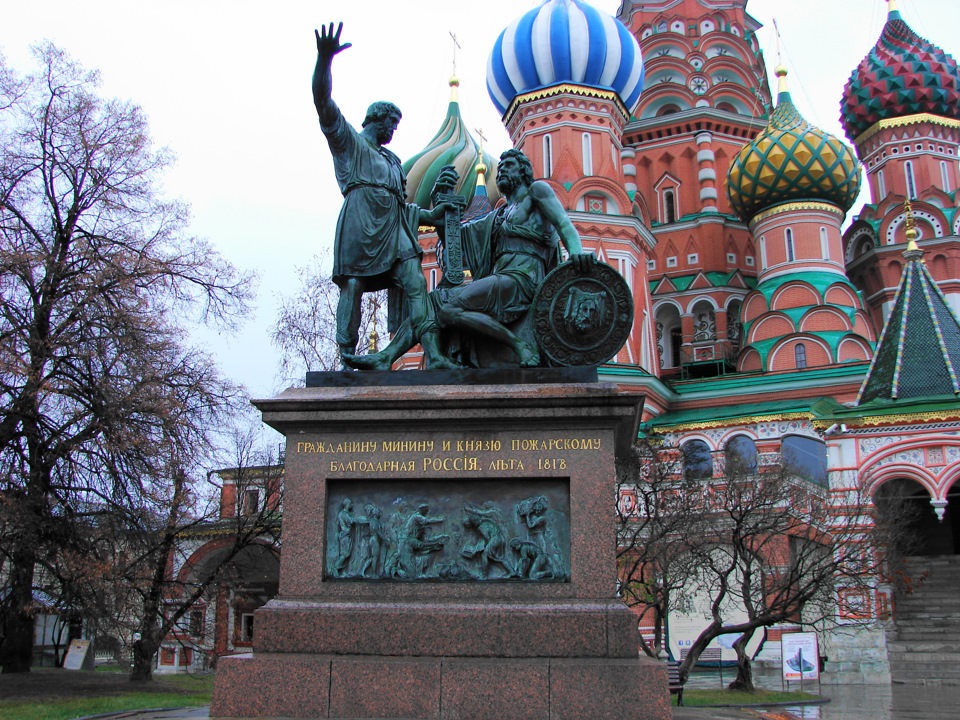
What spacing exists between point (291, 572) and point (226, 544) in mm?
19479

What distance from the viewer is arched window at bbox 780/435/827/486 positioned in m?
29.1

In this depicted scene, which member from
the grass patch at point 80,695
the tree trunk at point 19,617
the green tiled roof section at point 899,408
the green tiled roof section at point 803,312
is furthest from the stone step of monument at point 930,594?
the tree trunk at point 19,617

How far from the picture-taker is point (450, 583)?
295 inches

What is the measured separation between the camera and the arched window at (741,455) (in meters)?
23.9

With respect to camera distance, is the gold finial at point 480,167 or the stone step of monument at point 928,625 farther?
the gold finial at point 480,167

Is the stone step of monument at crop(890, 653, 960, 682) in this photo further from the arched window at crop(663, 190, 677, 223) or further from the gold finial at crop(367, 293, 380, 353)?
the arched window at crop(663, 190, 677, 223)

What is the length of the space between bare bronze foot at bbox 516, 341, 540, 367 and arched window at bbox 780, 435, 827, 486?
71.8 ft

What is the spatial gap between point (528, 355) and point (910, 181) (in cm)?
3629

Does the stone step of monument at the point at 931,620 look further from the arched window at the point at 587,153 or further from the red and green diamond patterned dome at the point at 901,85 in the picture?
the red and green diamond patterned dome at the point at 901,85

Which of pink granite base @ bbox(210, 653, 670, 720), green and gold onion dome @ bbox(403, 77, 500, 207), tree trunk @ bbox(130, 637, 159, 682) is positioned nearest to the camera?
pink granite base @ bbox(210, 653, 670, 720)

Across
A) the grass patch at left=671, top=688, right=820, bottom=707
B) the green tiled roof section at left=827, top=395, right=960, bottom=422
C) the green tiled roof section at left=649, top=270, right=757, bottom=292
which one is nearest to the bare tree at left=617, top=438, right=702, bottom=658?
the grass patch at left=671, top=688, right=820, bottom=707

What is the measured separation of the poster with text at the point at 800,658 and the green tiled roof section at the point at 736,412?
1096 centimetres

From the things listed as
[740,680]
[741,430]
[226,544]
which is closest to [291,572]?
[740,680]

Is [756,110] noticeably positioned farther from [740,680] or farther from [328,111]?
[328,111]
